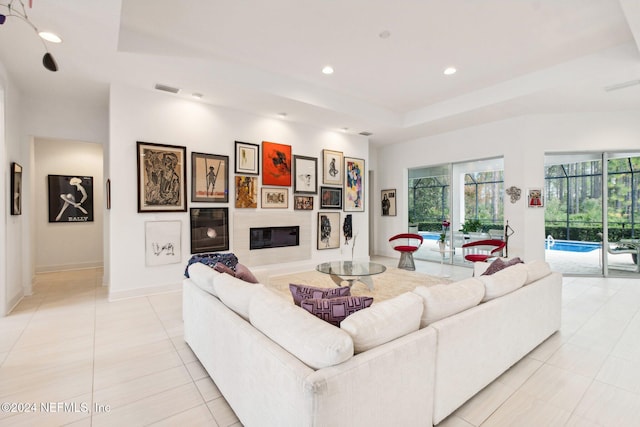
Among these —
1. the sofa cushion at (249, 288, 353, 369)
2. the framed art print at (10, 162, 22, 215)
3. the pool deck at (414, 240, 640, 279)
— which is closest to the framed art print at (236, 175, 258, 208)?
the framed art print at (10, 162, 22, 215)

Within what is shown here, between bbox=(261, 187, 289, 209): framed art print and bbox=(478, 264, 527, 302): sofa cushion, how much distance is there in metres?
4.07

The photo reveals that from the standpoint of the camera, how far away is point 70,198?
20.5 feet

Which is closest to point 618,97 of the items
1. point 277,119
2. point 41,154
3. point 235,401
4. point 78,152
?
point 277,119

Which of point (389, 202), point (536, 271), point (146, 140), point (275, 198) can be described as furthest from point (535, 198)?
point (146, 140)

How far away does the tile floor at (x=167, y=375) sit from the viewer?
1879mm

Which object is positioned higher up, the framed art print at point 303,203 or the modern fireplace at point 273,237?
the framed art print at point 303,203

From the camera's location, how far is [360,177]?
283 inches

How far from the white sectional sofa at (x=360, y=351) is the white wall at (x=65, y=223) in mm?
5522

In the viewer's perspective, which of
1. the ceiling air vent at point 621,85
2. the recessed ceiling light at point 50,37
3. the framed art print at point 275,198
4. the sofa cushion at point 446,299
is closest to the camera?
the sofa cushion at point 446,299

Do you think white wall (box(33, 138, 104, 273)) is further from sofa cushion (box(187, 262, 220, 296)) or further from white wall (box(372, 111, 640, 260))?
white wall (box(372, 111, 640, 260))

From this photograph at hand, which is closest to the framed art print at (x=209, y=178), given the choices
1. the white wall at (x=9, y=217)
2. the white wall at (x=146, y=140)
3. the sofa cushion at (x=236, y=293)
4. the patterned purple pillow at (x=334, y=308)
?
the white wall at (x=146, y=140)

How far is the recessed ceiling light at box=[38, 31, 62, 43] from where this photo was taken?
2939 mm

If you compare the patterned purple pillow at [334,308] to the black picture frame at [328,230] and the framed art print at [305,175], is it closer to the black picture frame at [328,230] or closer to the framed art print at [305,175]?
the framed art print at [305,175]

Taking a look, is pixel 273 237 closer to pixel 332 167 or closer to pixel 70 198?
pixel 332 167
